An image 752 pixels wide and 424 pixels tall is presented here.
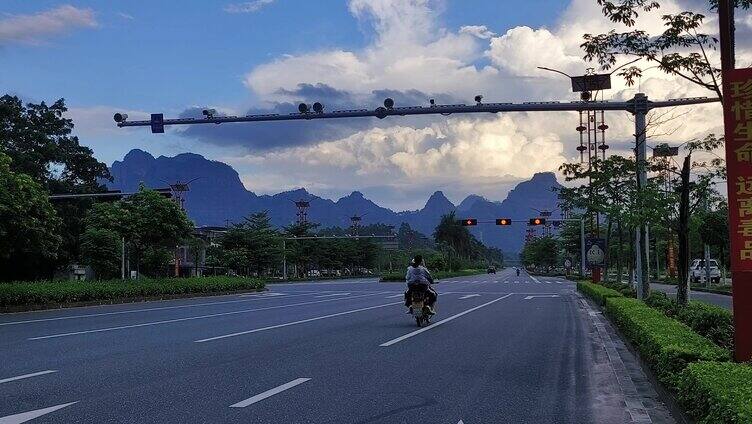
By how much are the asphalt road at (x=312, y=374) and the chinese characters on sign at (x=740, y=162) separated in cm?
213

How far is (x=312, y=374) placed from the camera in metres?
9.59

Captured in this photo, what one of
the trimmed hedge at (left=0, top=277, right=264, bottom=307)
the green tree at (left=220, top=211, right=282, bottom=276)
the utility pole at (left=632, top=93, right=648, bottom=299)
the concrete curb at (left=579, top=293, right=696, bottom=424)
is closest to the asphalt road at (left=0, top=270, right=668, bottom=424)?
the concrete curb at (left=579, top=293, right=696, bottom=424)

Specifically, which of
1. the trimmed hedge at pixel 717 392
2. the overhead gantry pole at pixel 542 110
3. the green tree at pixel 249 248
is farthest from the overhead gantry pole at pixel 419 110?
the green tree at pixel 249 248

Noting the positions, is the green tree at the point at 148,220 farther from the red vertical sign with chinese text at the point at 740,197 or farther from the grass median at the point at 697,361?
the red vertical sign with chinese text at the point at 740,197

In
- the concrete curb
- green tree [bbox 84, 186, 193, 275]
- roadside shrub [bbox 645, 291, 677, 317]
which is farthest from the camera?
green tree [bbox 84, 186, 193, 275]

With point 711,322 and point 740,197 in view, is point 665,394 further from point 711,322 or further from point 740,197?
point 711,322

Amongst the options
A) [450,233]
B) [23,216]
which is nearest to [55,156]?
[23,216]

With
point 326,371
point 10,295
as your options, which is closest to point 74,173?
point 10,295

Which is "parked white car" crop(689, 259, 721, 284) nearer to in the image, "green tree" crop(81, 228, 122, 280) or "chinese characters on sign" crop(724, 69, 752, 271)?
"green tree" crop(81, 228, 122, 280)

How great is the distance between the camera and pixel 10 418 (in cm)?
677

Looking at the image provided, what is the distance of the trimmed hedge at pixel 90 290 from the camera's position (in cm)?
2522

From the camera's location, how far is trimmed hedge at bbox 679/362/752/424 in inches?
186

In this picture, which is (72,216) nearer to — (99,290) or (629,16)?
(99,290)

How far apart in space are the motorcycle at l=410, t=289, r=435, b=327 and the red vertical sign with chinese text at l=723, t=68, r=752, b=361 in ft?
32.5
